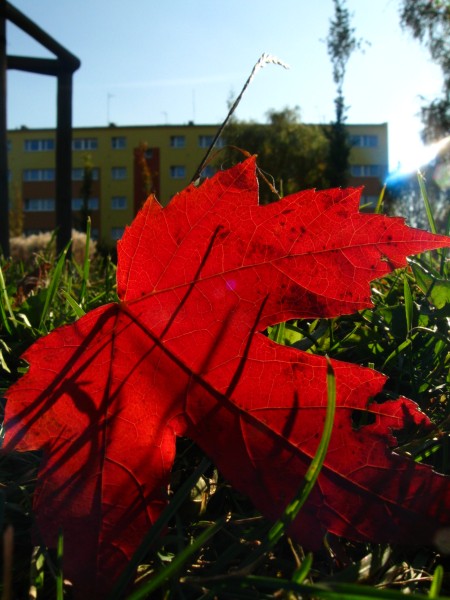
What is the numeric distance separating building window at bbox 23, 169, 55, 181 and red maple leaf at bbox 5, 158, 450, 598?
1662 inches

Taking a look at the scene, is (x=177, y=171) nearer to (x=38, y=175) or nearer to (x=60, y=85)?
(x=38, y=175)

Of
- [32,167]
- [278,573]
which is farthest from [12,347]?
[32,167]

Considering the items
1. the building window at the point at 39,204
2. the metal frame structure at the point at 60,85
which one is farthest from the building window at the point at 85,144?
the metal frame structure at the point at 60,85

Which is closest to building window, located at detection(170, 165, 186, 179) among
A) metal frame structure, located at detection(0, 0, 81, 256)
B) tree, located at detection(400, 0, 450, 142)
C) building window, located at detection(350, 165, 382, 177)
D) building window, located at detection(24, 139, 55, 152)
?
building window, located at detection(24, 139, 55, 152)

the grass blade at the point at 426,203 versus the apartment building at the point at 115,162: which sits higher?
the apartment building at the point at 115,162

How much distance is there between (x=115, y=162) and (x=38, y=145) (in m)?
6.06

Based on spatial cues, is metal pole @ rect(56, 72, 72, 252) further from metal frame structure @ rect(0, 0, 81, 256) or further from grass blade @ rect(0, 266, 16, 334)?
grass blade @ rect(0, 266, 16, 334)

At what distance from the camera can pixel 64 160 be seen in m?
3.25

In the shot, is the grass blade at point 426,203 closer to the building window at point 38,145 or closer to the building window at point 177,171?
the building window at point 177,171

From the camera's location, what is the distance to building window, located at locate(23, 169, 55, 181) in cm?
4003

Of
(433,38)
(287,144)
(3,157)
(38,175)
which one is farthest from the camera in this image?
(38,175)

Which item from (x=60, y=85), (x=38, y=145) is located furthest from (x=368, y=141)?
(x=60, y=85)

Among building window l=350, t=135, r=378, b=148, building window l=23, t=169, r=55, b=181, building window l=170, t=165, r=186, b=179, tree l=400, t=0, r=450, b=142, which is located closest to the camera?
tree l=400, t=0, r=450, b=142

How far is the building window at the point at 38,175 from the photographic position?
40.0 metres
